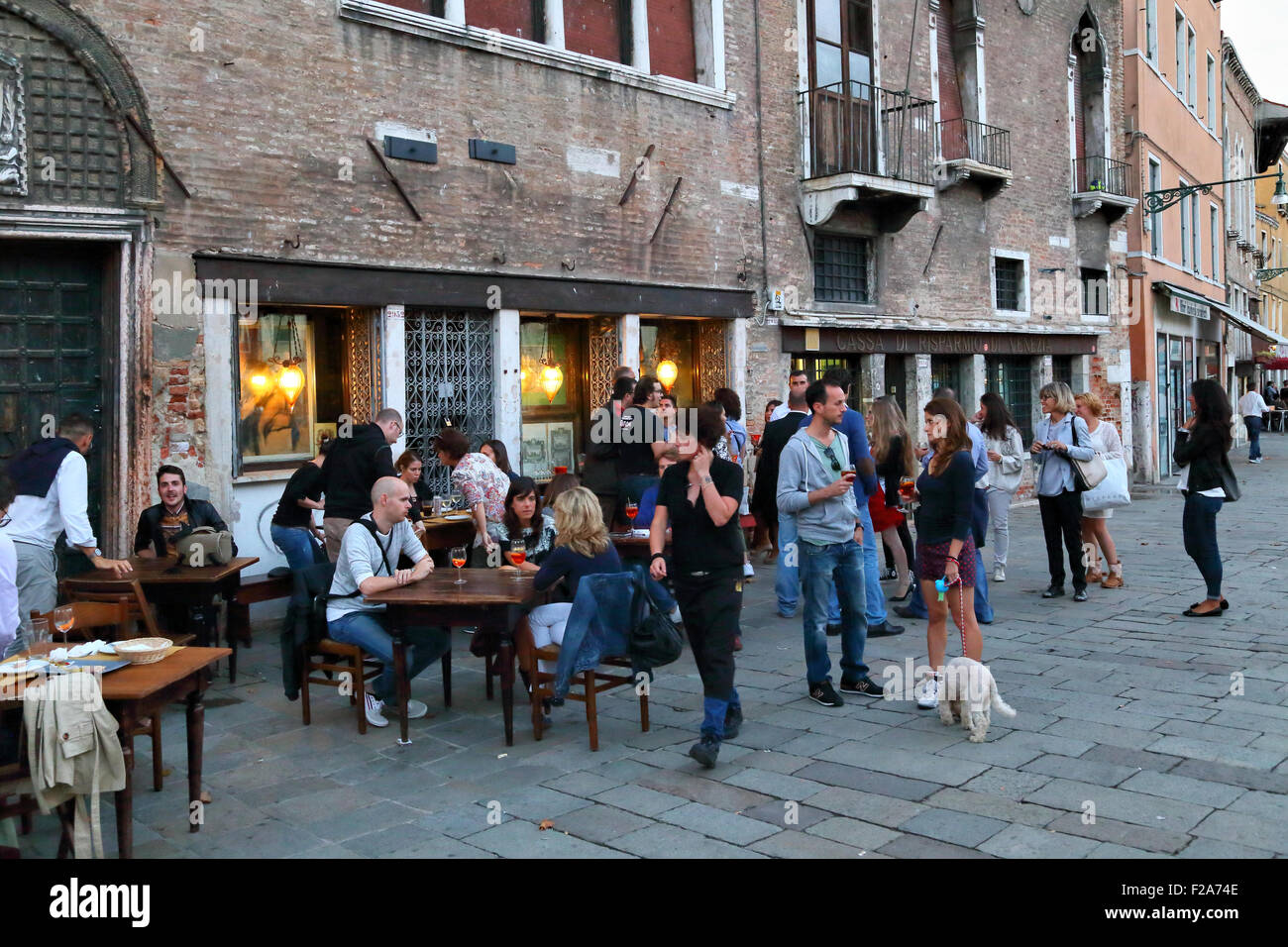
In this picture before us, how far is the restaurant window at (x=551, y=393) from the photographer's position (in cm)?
1203

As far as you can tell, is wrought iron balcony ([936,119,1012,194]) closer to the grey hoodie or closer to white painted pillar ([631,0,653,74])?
white painted pillar ([631,0,653,74])

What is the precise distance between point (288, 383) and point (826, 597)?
5.60 metres

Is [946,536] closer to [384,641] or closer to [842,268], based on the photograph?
[384,641]

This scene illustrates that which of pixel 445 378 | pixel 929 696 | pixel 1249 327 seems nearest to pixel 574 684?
pixel 929 696

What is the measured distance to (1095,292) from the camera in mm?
20516

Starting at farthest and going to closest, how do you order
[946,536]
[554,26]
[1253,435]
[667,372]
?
[1253,435], [667,372], [554,26], [946,536]

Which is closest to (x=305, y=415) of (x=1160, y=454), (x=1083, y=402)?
(x=1083, y=402)

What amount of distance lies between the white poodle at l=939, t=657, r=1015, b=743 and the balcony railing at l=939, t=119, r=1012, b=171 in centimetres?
1269

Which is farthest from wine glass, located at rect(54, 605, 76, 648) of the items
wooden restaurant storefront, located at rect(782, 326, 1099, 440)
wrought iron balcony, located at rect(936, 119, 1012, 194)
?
wrought iron balcony, located at rect(936, 119, 1012, 194)

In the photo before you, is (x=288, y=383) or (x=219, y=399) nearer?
(x=219, y=399)

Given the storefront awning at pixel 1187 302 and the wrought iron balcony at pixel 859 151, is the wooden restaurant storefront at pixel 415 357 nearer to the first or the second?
the wrought iron balcony at pixel 859 151

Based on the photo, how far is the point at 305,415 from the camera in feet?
33.3

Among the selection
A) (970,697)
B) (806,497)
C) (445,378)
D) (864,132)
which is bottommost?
(970,697)

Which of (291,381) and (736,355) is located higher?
(736,355)
